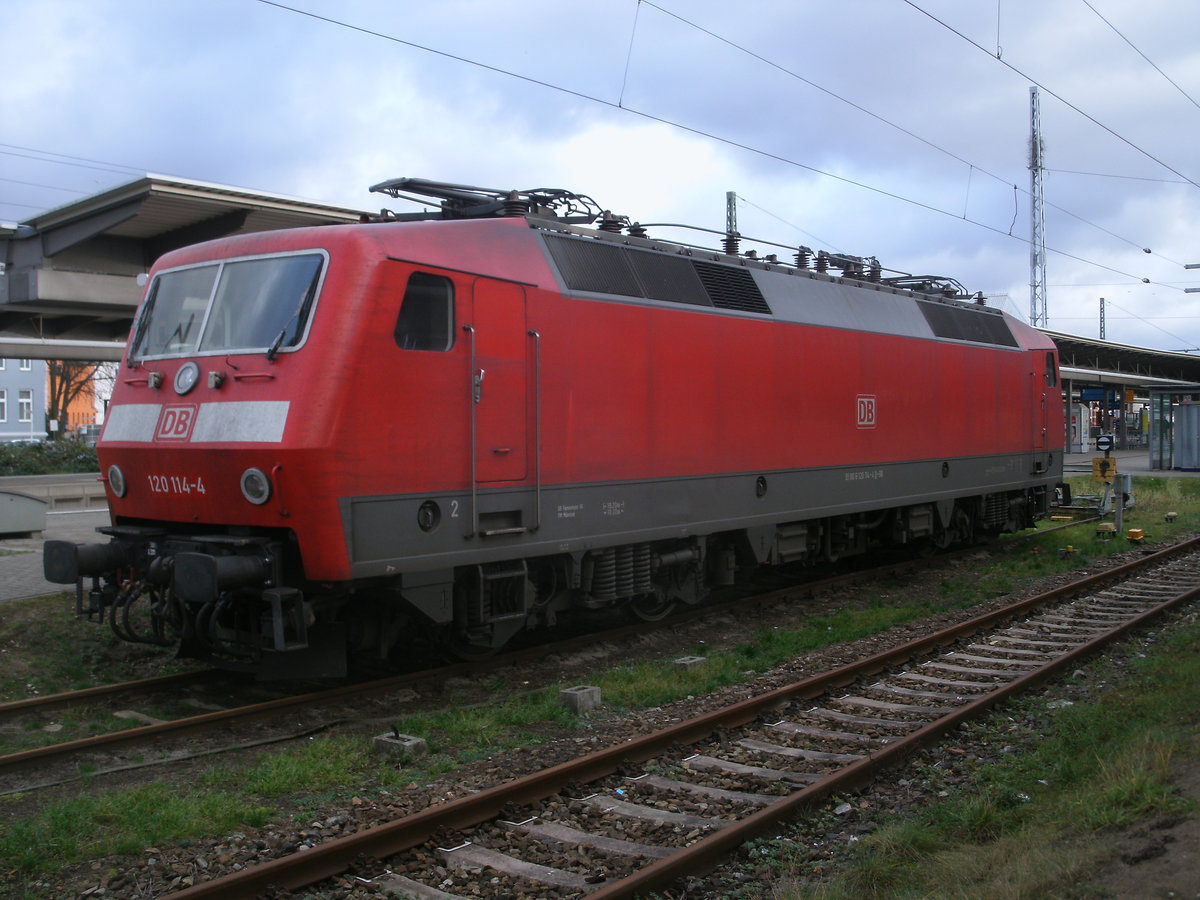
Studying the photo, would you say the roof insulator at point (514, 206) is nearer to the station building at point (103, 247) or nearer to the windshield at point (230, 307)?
the windshield at point (230, 307)

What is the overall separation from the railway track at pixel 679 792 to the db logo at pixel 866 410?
3.80m

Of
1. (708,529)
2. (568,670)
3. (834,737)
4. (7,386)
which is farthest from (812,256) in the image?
(7,386)

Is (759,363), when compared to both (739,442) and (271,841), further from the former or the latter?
(271,841)

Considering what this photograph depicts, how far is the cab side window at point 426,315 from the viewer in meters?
7.61

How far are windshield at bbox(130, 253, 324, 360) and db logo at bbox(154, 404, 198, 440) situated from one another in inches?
18.6

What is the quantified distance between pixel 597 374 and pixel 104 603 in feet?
14.8

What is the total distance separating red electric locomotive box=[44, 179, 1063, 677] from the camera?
721cm

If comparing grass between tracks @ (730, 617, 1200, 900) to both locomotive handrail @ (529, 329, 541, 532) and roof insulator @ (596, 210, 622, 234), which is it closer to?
locomotive handrail @ (529, 329, 541, 532)

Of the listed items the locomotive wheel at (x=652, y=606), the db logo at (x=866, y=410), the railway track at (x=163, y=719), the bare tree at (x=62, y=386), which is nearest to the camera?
the railway track at (x=163, y=719)

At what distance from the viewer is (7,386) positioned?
2041 inches

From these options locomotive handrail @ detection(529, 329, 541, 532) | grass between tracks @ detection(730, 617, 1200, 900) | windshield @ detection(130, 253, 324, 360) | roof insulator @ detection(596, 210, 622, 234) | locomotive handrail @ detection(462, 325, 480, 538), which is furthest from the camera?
roof insulator @ detection(596, 210, 622, 234)

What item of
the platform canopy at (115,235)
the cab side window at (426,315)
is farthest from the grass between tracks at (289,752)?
the platform canopy at (115,235)

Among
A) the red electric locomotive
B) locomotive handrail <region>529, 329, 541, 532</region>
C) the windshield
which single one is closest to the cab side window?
the red electric locomotive

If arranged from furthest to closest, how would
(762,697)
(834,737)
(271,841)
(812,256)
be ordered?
1. (812,256)
2. (762,697)
3. (834,737)
4. (271,841)
